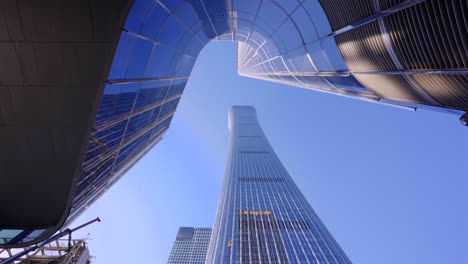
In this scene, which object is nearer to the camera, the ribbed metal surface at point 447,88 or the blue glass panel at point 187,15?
the ribbed metal surface at point 447,88

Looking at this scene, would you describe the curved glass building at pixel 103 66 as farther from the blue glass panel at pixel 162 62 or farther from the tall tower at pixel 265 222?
the tall tower at pixel 265 222

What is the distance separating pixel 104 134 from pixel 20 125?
3.23 metres

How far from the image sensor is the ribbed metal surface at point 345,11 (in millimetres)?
8172

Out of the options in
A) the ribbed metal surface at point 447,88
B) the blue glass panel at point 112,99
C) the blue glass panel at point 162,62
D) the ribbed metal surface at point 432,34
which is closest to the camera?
the ribbed metal surface at point 432,34

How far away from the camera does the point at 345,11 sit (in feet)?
30.8

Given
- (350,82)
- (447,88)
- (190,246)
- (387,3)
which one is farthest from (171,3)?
(190,246)

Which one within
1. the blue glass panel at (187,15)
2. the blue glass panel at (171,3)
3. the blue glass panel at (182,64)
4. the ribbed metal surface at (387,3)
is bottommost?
the blue glass panel at (182,64)

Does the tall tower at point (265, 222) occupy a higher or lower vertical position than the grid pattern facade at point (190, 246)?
higher

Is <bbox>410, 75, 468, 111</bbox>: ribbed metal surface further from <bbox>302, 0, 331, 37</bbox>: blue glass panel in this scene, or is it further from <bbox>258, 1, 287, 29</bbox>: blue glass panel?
<bbox>258, 1, 287, 29</bbox>: blue glass panel

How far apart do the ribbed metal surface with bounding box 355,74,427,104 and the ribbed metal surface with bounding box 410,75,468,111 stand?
2.81 feet

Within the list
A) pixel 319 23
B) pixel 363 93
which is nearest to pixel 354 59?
pixel 319 23

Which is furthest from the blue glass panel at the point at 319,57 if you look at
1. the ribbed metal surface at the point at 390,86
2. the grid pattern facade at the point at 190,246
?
the grid pattern facade at the point at 190,246

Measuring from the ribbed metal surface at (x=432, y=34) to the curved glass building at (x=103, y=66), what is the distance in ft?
0.08

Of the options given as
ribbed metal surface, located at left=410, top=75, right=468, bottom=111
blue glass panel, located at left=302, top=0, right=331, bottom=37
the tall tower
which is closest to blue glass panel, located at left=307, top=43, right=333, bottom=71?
blue glass panel, located at left=302, top=0, right=331, bottom=37
